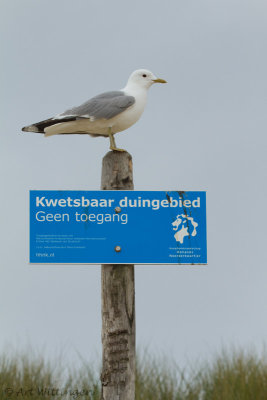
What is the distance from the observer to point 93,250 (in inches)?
178

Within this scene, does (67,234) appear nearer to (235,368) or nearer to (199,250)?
(199,250)

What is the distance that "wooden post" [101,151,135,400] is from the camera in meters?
4.48

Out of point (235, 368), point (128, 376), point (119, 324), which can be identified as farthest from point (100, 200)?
point (235, 368)

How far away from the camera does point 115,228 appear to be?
457 centimetres

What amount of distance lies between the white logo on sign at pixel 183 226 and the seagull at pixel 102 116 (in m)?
0.88

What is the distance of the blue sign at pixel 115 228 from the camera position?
4516mm

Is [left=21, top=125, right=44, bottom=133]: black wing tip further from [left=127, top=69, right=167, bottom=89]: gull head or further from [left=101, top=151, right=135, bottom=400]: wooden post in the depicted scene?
[left=101, top=151, right=135, bottom=400]: wooden post

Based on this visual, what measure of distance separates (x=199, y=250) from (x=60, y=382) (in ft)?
8.01

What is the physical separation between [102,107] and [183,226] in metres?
1.25

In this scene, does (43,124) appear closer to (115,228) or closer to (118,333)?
(115,228)

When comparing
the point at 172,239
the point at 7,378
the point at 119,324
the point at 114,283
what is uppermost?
the point at 172,239
